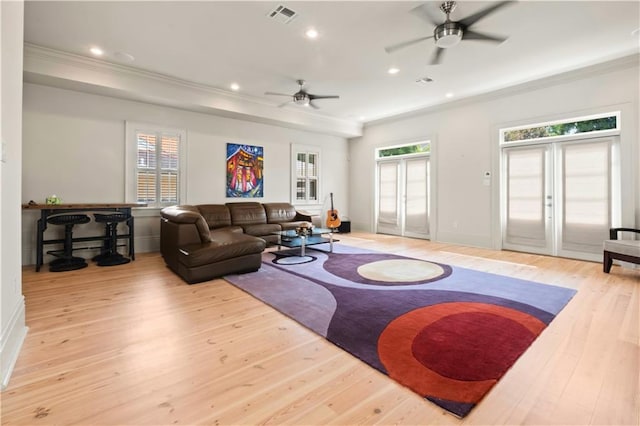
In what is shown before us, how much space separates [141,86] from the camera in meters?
5.09

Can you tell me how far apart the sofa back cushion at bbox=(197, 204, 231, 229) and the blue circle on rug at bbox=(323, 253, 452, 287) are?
91.4 inches

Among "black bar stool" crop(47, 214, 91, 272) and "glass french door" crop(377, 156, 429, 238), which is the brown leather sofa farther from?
"glass french door" crop(377, 156, 429, 238)

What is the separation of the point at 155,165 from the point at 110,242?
1.64m

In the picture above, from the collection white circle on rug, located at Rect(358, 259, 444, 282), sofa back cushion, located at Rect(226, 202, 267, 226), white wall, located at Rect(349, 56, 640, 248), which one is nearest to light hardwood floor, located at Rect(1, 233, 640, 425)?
white circle on rug, located at Rect(358, 259, 444, 282)

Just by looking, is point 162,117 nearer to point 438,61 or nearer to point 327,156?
point 327,156

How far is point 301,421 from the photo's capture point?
1.43 meters

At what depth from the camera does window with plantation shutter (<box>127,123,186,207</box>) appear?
18.2 ft

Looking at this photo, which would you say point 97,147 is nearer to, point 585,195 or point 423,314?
point 423,314

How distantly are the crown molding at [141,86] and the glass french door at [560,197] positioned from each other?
4.87 metres

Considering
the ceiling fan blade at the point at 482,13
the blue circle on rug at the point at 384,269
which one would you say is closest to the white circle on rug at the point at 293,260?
the blue circle on rug at the point at 384,269

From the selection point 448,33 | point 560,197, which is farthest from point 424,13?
point 560,197

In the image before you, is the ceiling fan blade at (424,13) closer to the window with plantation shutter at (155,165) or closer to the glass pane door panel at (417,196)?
the glass pane door panel at (417,196)

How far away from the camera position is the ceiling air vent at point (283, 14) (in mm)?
3287

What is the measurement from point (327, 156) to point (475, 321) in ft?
22.0
